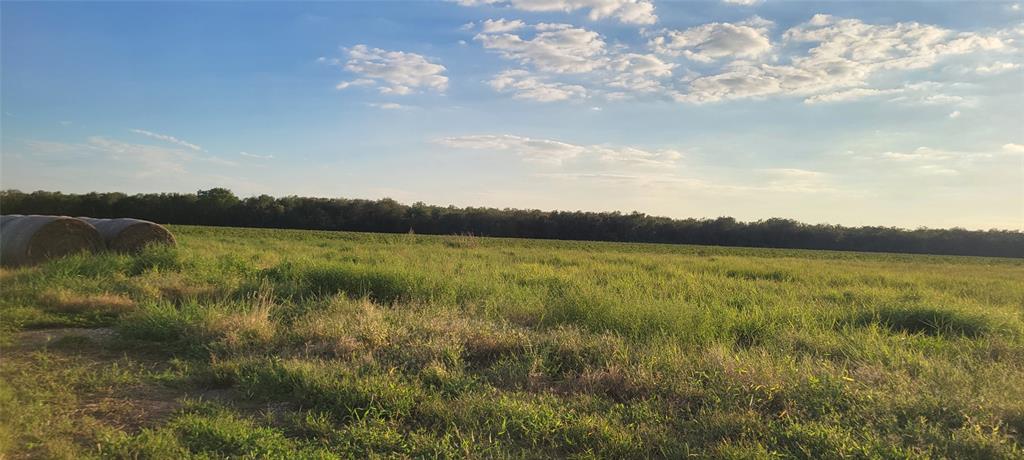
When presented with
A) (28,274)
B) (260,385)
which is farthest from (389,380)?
(28,274)

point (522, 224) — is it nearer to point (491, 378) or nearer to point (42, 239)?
point (42, 239)

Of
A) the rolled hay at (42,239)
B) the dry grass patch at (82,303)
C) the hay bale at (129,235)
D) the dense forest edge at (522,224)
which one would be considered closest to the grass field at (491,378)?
the dry grass patch at (82,303)

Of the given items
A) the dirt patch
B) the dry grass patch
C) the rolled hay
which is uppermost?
the rolled hay

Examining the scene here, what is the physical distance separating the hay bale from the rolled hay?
345 mm

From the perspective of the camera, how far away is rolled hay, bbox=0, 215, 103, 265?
10.4 m

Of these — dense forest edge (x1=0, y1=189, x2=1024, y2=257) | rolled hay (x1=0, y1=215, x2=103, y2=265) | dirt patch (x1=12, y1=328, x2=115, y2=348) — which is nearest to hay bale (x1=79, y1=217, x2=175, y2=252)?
rolled hay (x1=0, y1=215, x2=103, y2=265)

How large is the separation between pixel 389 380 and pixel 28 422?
2.35 m

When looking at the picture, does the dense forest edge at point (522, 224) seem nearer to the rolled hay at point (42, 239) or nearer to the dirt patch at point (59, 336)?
the rolled hay at point (42, 239)

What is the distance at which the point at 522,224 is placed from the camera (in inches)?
2594

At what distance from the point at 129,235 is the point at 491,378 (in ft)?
36.3

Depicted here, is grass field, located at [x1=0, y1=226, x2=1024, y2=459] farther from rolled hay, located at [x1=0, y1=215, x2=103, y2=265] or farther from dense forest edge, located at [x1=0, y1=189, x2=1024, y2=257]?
dense forest edge, located at [x1=0, y1=189, x2=1024, y2=257]

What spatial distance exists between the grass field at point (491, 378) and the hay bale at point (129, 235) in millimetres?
3788

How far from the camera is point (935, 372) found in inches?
198

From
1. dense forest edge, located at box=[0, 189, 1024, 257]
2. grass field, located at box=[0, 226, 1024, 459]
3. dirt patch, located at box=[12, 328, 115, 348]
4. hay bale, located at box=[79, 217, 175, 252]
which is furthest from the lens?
dense forest edge, located at box=[0, 189, 1024, 257]
